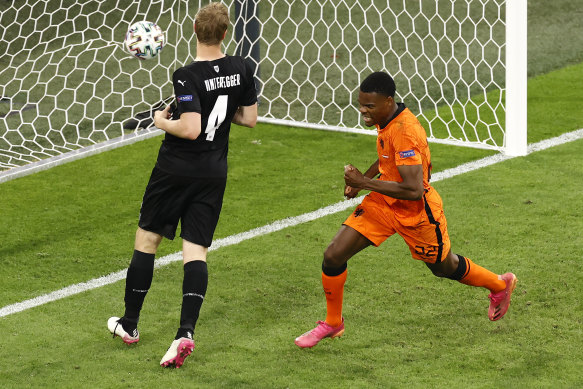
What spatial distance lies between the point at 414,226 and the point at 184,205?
116cm

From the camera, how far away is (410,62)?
34.8 ft

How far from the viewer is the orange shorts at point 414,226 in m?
4.90

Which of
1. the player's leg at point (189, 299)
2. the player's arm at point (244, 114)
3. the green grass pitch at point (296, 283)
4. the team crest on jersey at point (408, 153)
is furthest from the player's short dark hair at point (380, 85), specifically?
the green grass pitch at point (296, 283)

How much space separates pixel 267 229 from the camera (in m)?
6.82

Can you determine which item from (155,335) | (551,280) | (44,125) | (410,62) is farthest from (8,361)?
(410,62)

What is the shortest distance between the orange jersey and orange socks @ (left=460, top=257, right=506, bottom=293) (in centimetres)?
49

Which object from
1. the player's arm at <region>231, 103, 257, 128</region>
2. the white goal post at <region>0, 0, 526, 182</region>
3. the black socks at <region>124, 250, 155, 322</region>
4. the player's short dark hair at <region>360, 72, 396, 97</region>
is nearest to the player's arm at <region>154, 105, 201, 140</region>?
the player's arm at <region>231, 103, 257, 128</region>

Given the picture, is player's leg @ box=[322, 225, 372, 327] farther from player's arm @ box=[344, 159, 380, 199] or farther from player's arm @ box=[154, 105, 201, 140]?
player's arm @ box=[154, 105, 201, 140]

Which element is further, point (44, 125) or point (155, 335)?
point (44, 125)

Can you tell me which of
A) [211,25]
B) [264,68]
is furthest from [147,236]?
[264,68]

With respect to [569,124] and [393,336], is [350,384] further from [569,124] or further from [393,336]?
[569,124]

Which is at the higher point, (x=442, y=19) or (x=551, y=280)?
(x=442, y=19)

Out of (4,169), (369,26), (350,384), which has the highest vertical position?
(369,26)

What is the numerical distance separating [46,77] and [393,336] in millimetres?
5704
